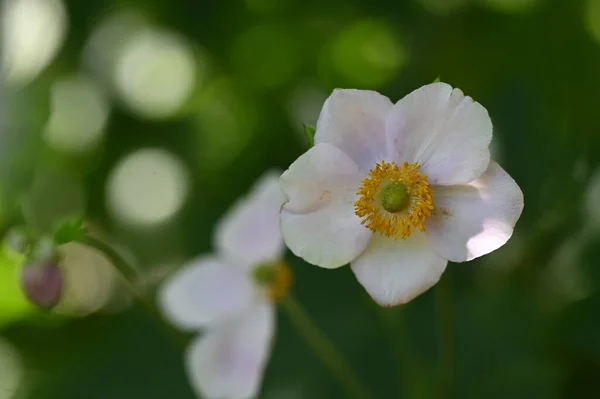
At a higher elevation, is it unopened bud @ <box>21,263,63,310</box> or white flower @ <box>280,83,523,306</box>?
white flower @ <box>280,83,523,306</box>

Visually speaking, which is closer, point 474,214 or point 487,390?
point 474,214

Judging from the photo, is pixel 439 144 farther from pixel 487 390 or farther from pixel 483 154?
pixel 487 390

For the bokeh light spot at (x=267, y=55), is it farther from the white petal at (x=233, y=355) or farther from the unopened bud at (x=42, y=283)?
the unopened bud at (x=42, y=283)

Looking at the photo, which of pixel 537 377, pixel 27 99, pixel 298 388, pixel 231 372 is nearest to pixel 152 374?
pixel 298 388

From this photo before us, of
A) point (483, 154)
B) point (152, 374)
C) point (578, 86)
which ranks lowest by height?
point (152, 374)

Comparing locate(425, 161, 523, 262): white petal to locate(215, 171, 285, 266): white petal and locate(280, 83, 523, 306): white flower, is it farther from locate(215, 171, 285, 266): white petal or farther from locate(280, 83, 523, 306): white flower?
locate(215, 171, 285, 266): white petal

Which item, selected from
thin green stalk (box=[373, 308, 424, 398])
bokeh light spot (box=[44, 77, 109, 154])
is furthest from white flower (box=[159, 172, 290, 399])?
bokeh light spot (box=[44, 77, 109, 154])
